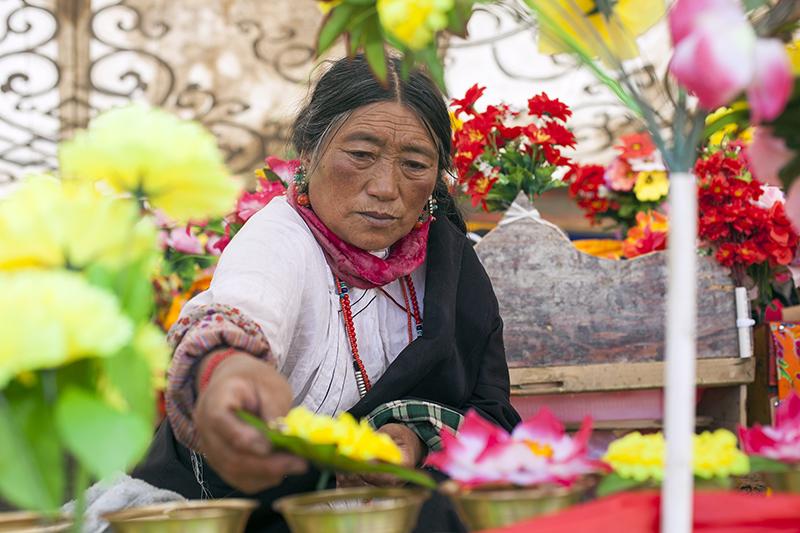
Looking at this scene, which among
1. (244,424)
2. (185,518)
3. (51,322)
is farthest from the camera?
(244,424)

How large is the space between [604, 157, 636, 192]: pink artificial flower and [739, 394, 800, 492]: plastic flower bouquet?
159 centimetres

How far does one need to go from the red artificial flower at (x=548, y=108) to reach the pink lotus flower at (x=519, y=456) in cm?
157

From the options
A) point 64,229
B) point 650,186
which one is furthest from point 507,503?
point 650,186

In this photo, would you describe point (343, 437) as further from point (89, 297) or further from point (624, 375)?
point (624, 375)

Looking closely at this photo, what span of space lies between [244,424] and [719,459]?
37 cm

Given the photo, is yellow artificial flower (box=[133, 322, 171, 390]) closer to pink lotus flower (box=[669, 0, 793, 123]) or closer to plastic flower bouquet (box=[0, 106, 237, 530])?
plastic flower bouquet (box=[0, 106, 237, 530])

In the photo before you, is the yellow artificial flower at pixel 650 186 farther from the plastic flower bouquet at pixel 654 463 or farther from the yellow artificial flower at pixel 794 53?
the plastic flower bouquet at pixel 654 463

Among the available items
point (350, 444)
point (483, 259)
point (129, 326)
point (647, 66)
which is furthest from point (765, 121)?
point (483, 259)

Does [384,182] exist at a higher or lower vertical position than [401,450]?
higher

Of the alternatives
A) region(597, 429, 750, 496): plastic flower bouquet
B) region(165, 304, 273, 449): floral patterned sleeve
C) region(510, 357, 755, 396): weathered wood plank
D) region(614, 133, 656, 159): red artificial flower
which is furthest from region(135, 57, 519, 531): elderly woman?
region(614, 133, 656, 159): red artificial flower

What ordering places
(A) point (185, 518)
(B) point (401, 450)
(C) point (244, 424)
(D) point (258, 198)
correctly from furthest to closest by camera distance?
(D) point (258, 198)
(B) point (401, 450)
(C) point (244, 424)
(A) point (185, 518)

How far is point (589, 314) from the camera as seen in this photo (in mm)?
2105

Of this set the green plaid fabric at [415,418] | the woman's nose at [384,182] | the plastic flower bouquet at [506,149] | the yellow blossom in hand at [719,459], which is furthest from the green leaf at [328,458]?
the plastic flower bouquet at [506,149]

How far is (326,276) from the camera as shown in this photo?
1.52 metres
